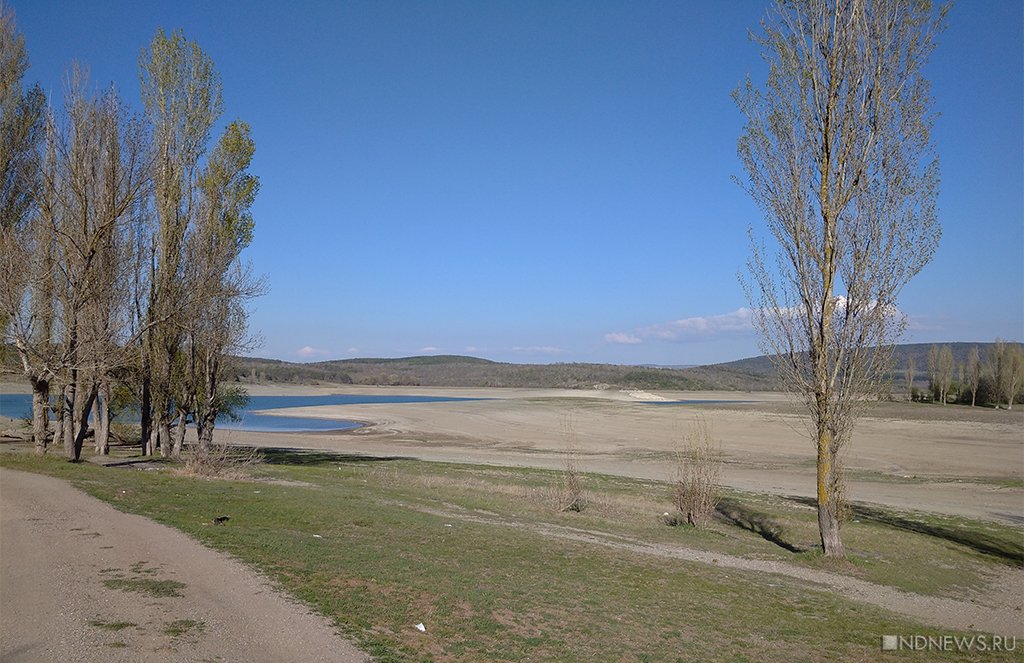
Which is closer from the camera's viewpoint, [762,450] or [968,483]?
[968,483]

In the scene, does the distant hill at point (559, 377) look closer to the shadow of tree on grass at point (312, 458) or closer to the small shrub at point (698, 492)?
the shadow of tree on grass at point (312, 458)

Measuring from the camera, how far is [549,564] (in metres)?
11.0

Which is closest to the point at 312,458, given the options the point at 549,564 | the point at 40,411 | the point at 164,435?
the point at 164,435

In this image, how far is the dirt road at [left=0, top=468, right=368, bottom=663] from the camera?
18.3ft

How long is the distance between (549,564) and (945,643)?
17.7 feet

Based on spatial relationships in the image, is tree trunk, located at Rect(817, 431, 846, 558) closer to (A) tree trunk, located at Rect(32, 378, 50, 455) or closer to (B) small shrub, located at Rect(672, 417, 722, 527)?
(B) small shrub, located at Rect(672, 417, 722, 527)

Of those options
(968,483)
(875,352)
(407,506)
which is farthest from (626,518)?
(968,483)

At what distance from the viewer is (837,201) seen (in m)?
13.6

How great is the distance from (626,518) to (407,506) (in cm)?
Answer: 564

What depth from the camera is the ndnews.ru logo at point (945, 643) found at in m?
8.31

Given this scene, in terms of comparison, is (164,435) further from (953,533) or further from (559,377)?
(559,377)

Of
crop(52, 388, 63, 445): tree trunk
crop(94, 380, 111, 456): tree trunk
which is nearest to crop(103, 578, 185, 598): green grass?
crop(94, 380, 111, 456): tree trunk

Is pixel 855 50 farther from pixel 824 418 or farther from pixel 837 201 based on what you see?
pixel 824 418

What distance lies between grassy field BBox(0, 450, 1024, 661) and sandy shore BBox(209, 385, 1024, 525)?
4.04 meters
